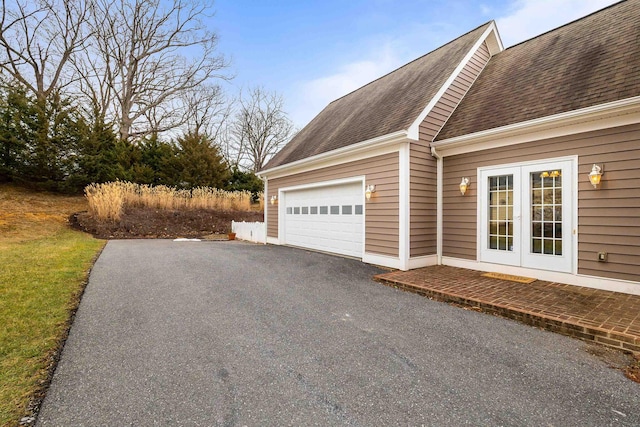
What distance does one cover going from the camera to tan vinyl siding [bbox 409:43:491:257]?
20.0 feet

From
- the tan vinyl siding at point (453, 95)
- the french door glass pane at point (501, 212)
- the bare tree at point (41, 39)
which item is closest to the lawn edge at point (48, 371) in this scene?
the tan vinyl siding at point (453, 95)

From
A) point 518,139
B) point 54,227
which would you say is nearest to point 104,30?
point 54,227

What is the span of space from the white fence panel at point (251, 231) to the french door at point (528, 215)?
282 inches

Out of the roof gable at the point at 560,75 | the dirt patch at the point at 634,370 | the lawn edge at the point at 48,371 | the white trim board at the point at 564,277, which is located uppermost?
the roof gable at the point at 560,75

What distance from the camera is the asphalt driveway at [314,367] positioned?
6.34 feet

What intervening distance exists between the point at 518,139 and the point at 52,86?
21867mm

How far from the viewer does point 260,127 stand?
26.3 metres

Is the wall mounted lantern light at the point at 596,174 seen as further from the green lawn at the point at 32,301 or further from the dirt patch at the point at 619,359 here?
the green lawn at the point at 32,301

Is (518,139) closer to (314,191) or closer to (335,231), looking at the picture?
(335,231)

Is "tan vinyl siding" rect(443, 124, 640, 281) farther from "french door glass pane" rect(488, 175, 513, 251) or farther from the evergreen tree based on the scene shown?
the evergreen tree

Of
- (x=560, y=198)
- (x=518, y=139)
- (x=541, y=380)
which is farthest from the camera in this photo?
(x=518, y=139)

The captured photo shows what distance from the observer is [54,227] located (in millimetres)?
10148

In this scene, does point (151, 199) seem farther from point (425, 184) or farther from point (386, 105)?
point (425, 184)

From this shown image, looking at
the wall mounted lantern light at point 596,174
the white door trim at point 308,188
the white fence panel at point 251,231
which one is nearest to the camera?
the wall mounted lantern light at point 596,174
